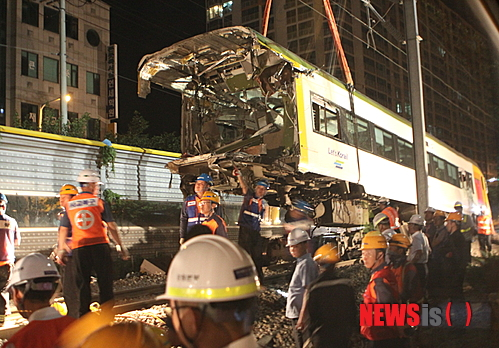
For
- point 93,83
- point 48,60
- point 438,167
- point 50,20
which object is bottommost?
point 438,167

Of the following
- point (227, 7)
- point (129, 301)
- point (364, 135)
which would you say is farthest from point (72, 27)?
point (227, 7)

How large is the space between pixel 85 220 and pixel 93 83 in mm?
27427

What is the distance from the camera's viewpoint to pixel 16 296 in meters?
2.82

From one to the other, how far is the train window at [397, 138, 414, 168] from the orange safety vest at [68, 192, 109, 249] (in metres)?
9.29

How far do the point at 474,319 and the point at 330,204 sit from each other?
4.03 metres

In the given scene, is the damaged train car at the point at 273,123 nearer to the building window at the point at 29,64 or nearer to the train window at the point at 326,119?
the train window at the point at 326,119

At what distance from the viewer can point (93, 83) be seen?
29.9m

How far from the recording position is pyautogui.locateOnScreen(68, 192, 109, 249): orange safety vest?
14.8 ft

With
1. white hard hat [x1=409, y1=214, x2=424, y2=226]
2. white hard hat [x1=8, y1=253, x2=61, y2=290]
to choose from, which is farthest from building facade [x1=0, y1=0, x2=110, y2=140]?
white hard hat [x1=8, y1=253, x2=61, y2=290]

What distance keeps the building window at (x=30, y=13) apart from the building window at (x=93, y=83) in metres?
4.21

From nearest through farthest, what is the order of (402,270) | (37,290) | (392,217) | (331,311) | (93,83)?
1. (37,290)
2. (331,311)
3. (402,270)
4. (392,217)
5. (93,83)

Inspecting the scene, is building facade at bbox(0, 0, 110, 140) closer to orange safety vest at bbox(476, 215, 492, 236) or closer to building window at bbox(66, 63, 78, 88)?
building window at bbox(66, 63, 78, 88)

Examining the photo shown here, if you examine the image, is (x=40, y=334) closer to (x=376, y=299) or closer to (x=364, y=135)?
(x=376, y=299)

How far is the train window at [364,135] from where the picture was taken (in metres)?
10.1
